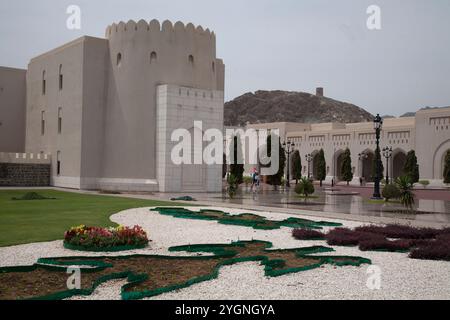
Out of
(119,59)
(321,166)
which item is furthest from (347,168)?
→ (119,59)

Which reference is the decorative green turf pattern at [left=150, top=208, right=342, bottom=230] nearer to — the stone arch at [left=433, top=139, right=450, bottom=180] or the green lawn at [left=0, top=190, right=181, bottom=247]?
the green lawn at [left=0, top=190, right=181, bottom=247]

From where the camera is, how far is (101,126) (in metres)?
32.8

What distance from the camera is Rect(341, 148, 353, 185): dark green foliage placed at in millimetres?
52219

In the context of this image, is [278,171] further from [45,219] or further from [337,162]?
[45,219]

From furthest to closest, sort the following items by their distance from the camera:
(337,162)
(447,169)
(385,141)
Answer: (337,162) → (385,141) → (447,169)

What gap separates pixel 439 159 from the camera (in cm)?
4703

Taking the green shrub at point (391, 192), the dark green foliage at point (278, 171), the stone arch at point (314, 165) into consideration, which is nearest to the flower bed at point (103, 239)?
the green shrub at point (391, 192)

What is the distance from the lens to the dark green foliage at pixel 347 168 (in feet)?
171

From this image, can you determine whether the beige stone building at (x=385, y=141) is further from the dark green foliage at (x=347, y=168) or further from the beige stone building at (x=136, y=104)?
the beige stone building at (x=136, y=104)

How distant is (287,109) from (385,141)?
118864 mm

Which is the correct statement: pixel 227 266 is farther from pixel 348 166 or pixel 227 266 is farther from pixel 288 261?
pixel 348 166

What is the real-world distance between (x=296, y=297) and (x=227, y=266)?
220 cm

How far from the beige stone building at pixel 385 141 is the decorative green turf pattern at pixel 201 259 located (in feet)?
136

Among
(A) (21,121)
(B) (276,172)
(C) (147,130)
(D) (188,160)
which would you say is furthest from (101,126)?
(B) (276,172)
